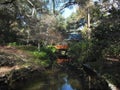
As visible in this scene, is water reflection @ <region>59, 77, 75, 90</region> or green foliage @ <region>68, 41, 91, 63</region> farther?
green foliage @ <region>68, 41, 91, 63</region>

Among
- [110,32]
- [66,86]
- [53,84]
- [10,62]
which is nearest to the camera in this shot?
[10,62]

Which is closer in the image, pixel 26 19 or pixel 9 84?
pixel 9 84

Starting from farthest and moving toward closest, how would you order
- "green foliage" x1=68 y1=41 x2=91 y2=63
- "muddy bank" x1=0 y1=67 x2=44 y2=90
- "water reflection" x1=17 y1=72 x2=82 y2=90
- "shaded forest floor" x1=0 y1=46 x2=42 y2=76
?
1. "green foliage" x1=68 y1=41 x2=91 y2=63
2. "water reflection" x1=17 y1=72 x2=82 y2=90
3. "muddy bank" x1=0 y1=67 x2=44 y2=90
4. "shaded forest floor" x1=0 y1=46 x2=42 y2=76

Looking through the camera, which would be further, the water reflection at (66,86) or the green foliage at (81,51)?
the green foliage at (81,51)

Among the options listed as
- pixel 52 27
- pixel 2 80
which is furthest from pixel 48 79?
pixel 52 27

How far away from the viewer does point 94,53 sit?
22688mm

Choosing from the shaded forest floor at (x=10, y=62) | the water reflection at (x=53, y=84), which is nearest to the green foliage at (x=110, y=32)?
the water reflection at (x=53, y=84)

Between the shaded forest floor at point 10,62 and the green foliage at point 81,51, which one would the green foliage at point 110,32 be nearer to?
the shaded forest floor at point 10,62

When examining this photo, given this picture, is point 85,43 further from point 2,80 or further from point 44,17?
point 2,80

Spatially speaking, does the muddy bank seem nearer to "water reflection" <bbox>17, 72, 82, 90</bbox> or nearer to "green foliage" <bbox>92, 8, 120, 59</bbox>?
"water reflection" <bbox>17, 72, 82, 90</bbox>

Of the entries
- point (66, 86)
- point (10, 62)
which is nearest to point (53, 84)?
point (66, 86)

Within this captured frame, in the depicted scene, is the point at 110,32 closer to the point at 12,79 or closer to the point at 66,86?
the point at 66,86

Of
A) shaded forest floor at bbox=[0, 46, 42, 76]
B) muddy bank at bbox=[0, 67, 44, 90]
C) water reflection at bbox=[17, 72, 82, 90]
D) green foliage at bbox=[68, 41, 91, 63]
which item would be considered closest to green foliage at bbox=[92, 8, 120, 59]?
water reflection at bbox=[17, 72, 82, 90]

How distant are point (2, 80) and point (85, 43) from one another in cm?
1308
